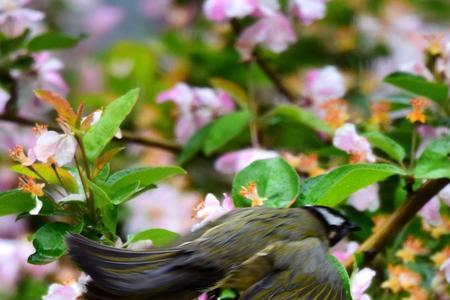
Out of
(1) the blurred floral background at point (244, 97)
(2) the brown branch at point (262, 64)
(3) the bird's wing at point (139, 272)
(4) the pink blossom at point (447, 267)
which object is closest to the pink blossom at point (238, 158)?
(1) the blurred floral background at point (244, 97)

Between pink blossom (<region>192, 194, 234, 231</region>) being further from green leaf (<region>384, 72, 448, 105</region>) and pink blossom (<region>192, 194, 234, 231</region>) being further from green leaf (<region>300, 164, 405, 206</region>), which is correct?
green leaf (<region>384, 72, 448, 105</region>)

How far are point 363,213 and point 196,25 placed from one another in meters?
0.75

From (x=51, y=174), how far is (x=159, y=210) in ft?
1.54

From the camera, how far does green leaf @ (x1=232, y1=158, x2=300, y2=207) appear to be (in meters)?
0.66

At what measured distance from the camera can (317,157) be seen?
0.85 m

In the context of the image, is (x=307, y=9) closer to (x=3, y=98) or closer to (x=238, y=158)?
(x=238, y=158)

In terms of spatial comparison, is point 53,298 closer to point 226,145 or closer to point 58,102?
point 58,102

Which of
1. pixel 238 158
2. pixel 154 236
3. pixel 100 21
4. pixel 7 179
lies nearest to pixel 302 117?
pixel 238 158

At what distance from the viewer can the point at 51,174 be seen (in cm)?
63

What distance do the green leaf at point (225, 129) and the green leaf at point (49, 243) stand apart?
0.29 meters

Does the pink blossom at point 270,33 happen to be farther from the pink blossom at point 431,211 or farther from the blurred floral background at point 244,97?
the pink blossom at point 431,211

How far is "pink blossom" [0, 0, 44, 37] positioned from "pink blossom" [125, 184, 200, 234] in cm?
25

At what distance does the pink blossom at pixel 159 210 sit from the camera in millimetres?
1081

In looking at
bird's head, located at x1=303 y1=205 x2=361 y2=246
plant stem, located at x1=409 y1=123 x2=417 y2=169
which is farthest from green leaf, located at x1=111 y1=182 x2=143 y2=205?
plant stem, located at x1=409 y1=123 x2=417 y2=169
